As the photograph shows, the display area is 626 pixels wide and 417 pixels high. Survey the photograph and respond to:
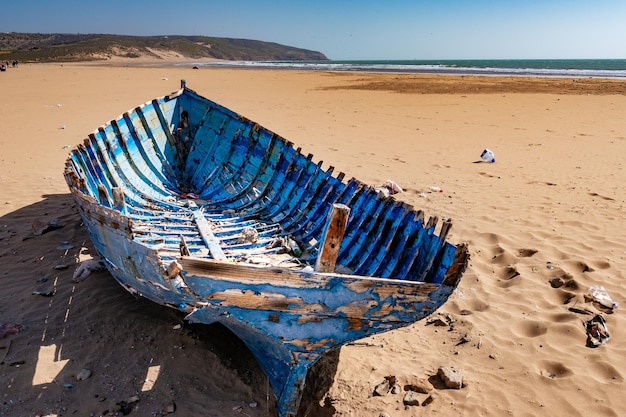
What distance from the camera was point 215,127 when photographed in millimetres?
7102

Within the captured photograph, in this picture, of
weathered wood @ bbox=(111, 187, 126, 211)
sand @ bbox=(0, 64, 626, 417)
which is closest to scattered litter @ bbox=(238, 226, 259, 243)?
sand @ bbox=(0, 64, 626, 417)

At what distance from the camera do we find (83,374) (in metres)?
3.23

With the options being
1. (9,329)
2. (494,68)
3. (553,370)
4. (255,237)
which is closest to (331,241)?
(255,237)

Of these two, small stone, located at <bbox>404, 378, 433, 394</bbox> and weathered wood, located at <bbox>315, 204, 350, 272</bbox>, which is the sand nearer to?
small stone, located at <bbox>404, 378, 433, 394</bbox>

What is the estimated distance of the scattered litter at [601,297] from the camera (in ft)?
13.6

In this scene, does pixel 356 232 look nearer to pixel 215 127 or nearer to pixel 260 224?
pixel 260 224

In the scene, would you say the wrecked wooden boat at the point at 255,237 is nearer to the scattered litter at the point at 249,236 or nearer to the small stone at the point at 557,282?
the scattered litter at the point at 249,236

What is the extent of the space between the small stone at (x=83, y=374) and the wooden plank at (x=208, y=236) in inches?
53.7

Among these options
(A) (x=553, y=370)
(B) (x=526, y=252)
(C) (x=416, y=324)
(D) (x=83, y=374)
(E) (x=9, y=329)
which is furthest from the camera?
(B) (x=526, y=252)

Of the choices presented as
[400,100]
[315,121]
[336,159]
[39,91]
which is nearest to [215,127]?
[336,159]

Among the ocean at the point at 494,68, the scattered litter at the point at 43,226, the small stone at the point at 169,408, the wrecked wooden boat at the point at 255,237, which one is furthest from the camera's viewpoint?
the ocean at the point at 494,68

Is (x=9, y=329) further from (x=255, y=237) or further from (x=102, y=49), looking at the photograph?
(x=102, y=49)

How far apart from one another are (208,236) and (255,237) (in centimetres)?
48

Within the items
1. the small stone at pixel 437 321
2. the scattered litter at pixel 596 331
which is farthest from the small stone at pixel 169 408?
the scattered litter at pixel 596 331
